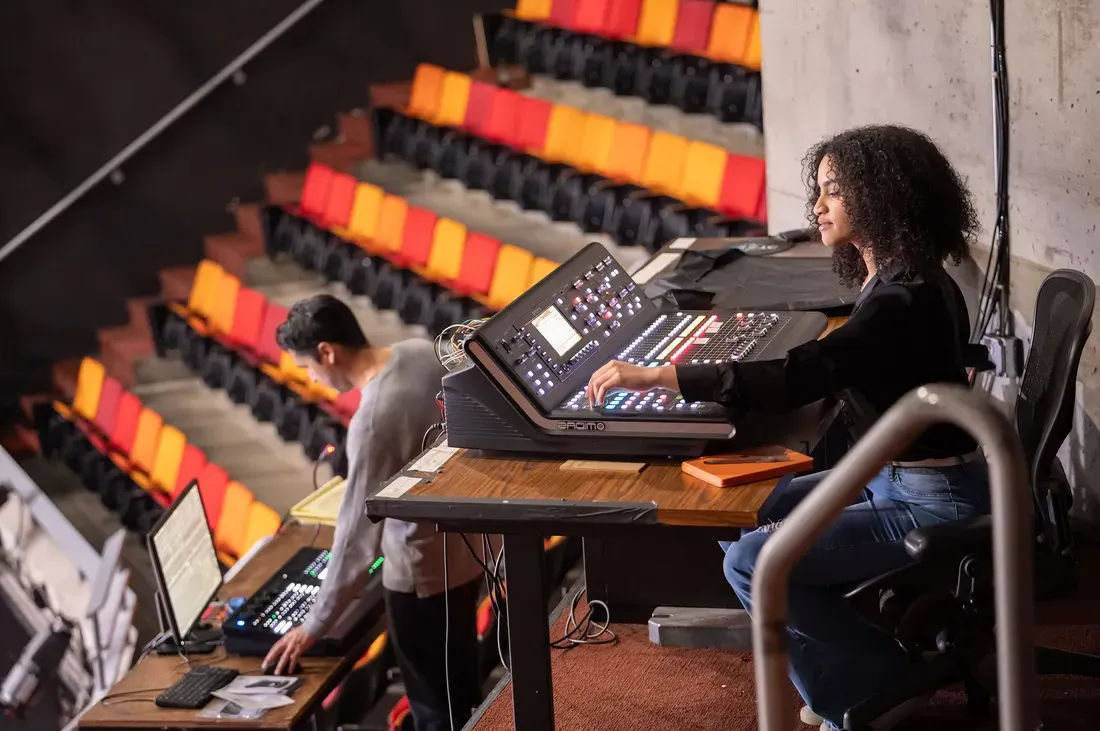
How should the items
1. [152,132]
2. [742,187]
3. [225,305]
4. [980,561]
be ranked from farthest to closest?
[152,132]
[225,305]
[742,187]
[980,561]

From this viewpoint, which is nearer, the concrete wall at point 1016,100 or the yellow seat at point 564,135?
the concrete wall at point 1016,100

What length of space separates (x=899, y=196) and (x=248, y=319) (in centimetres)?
523

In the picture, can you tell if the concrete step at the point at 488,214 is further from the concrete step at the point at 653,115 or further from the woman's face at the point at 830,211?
the woman's face at the point at 830,211

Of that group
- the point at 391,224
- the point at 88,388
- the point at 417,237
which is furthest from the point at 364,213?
the point at 88,388

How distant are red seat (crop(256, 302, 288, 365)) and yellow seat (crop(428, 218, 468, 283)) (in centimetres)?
80

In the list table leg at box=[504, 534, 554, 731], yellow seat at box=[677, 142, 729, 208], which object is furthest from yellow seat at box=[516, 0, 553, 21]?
table leg at box=[504, 534, 554, 731]

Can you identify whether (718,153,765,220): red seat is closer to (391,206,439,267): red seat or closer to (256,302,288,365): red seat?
(391,206,439,267): red seat

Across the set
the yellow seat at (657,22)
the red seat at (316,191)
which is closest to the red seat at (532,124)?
the yellow seat at (657,22)

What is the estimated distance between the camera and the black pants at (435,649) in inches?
112

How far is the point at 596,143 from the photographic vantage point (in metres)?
6.36

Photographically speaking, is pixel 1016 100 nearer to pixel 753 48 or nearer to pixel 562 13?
pixel 753 48

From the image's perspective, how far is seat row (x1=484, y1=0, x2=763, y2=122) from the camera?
605 centimetres

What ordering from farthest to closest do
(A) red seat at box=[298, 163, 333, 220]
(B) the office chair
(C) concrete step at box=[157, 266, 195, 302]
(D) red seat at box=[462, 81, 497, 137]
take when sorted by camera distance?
(C) concrete step at box=[157, 266, 195, 302], (A) red seat at box=[298, 163, 333, 220], (D) red seat at box=[462, 81, 497, 137], (B) the office chair

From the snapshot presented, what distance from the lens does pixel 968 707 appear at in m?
2.33
